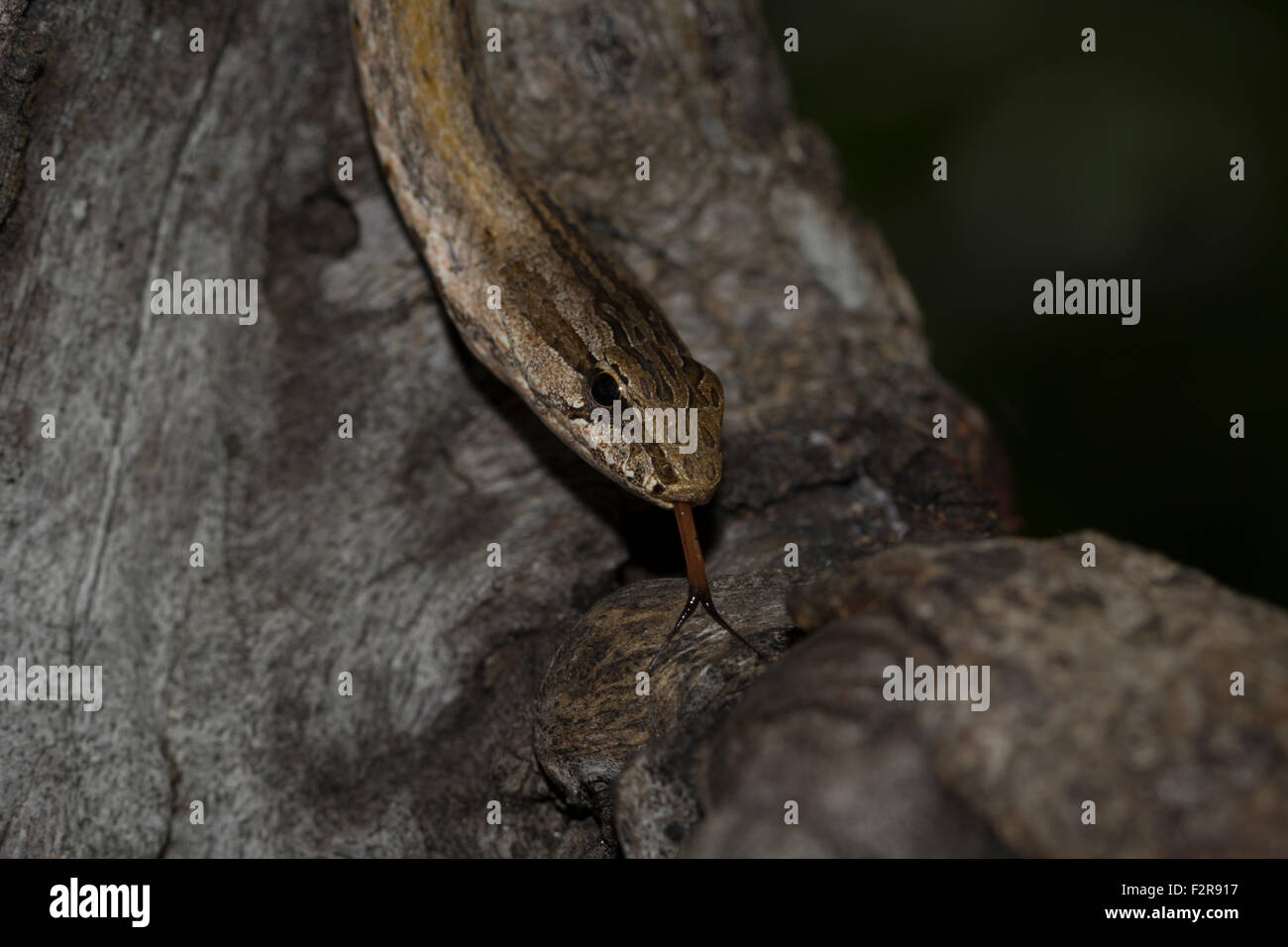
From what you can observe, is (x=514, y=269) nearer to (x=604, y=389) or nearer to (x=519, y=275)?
(x=519, y=275)

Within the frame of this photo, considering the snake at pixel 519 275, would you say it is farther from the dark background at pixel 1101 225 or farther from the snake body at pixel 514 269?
the dark background at pixel 1101 225

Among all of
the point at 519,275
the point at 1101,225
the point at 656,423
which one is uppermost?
the point at 1101,225

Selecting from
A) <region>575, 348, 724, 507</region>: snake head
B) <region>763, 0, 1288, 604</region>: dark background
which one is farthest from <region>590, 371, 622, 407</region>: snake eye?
<region>763, 0, 1288, 604</region>: dark background

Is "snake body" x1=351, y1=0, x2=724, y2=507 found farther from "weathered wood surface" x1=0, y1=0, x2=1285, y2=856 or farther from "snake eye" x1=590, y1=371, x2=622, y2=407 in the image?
"weathered wood surface" x1=0, y1=0, x2=1285, y2=856

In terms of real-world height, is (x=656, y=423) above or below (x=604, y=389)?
below

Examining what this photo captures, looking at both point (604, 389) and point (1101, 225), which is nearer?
point (604, 389)

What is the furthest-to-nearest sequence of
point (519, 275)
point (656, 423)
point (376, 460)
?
point (376, 460), point (519, 275), point (656, 423)

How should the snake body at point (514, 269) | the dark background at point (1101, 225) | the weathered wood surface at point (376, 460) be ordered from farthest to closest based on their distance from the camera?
the dark background at point (1101, 225) → the snake body at point (514, 269) → the weathered wood surface at point (376, 460)

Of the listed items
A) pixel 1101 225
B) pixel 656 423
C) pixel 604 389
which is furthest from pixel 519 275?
pixel 1101 225

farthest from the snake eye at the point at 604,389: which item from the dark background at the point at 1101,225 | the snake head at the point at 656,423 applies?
the dark background at the point at 1101,225
